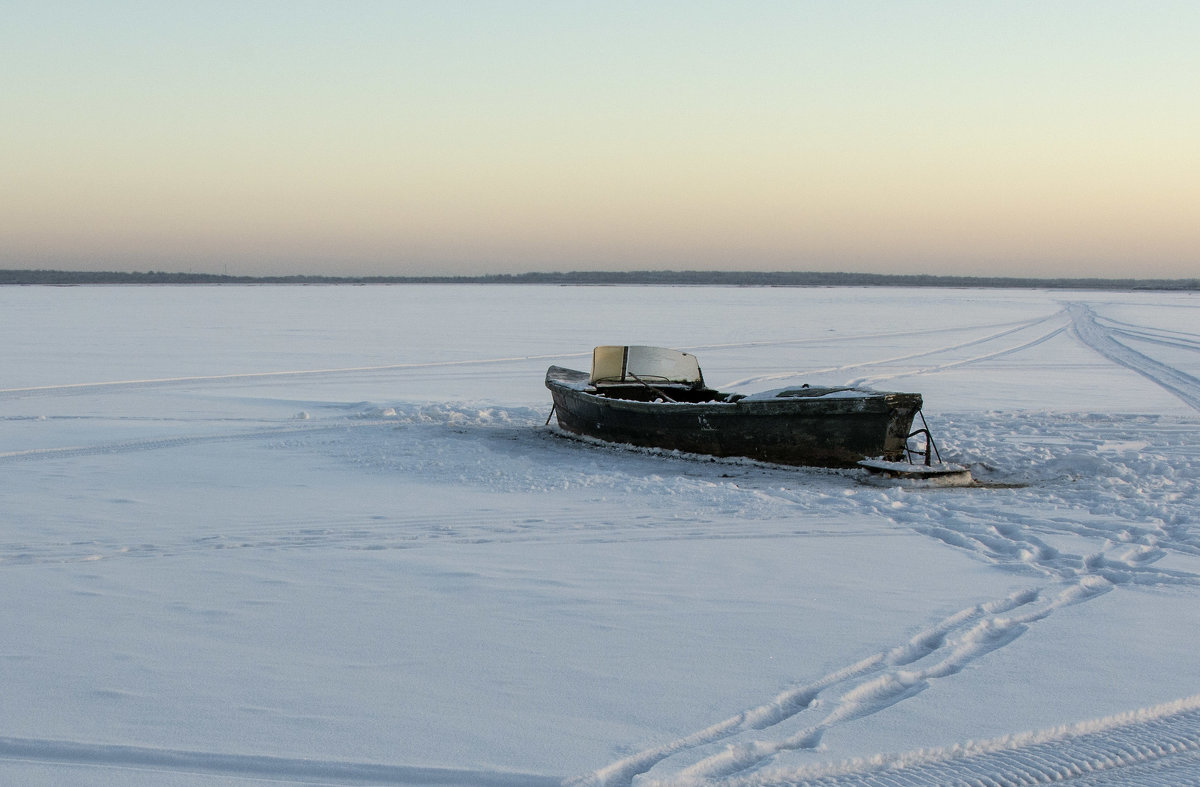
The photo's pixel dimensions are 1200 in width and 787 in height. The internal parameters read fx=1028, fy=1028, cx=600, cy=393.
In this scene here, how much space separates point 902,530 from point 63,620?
489 centimetres

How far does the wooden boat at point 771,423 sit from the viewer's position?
29.5 feet

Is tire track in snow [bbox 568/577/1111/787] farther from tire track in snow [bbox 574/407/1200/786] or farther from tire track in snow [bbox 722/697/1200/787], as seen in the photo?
tire track in snow [bbox 722/697/1200/787]

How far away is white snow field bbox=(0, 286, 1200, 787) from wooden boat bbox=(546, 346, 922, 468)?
0.27 metres

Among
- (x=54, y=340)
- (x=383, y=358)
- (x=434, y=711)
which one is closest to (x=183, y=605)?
(x=434, y=711)

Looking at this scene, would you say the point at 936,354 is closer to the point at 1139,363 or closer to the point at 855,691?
the point at 1139,363

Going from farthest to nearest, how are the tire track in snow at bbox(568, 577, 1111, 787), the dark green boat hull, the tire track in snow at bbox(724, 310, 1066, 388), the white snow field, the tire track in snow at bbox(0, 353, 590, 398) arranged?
the tire track in snow at bbox(724, 310, 1066, 388), the tire track in snow at bbox(0, 353, 590, 398), the dark green boat hull, the white snow field, the tire track in snow at bbox(568, 577, 1111, 787)

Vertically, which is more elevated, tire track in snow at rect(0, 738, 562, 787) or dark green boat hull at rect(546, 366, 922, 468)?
dark green boat hull at rect(546, 366, 922, 468)

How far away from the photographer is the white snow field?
131 inches

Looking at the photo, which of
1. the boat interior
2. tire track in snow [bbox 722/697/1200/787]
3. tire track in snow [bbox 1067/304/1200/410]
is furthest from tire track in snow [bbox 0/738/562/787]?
tire track in snow [bbox 1067/304/1200/410]

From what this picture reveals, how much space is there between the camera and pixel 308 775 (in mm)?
3135

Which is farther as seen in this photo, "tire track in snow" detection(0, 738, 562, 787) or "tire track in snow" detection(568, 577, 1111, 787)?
"tire track in snow" detection(568, 577, 1111, 787)

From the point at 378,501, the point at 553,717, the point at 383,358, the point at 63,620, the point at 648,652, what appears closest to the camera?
the point at 553,717

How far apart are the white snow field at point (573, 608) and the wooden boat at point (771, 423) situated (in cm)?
27

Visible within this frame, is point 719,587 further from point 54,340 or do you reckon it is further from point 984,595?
point 54,340
